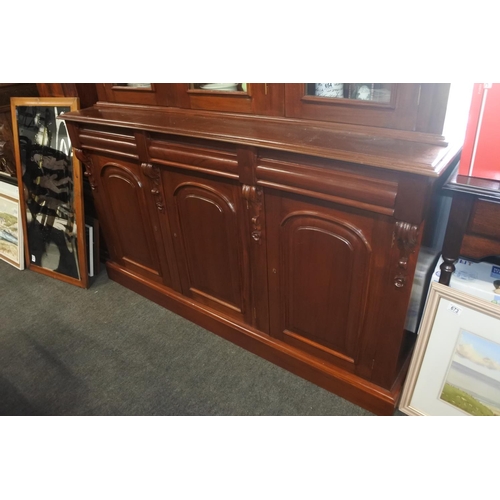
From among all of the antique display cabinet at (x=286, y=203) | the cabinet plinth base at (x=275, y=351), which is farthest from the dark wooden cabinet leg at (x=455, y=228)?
the cabinet plinth base at (x=275, y=351)

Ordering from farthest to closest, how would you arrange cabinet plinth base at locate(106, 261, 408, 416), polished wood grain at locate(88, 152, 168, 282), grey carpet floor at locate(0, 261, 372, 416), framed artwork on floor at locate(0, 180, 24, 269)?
framed artwork on floor at locate(0, 180, 24, 269)
polished wood grain at locate(88, 152, 168, 282)
grey carpet floor at locate(0, 261, 372, 416)
cabinet plinth base at locate(106, 261, 408, 416)

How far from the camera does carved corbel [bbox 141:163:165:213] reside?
63.1 inches

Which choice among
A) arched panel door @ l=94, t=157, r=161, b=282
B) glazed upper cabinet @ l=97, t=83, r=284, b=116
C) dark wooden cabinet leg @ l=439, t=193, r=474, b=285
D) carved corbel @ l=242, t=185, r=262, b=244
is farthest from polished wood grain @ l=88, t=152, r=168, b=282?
dark wooden cabinet leg @ l=439, t=193, r=474, b=285

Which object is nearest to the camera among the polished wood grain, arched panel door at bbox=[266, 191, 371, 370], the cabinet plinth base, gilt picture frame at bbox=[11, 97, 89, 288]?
arched panel door at bbox=[266, 191, 371, 370]

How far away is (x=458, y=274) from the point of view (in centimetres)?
123

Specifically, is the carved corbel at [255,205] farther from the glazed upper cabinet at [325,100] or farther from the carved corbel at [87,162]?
the carved corbel at [87,162]

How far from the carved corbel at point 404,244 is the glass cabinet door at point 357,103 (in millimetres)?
298

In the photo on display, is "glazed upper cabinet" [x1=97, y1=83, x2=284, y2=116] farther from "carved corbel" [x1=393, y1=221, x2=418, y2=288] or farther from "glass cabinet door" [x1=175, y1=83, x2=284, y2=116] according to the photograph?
"carved corbel" [x1=393, y1=221, x2=418, y2=288]

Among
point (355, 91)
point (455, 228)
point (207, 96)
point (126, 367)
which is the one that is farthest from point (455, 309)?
point (126, 367)

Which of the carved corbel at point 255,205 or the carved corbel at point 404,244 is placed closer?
the carved corbel at point 404,244

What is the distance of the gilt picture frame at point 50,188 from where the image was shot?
208 cm

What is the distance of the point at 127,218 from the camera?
1930 mm

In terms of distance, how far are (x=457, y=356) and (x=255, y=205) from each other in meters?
0.84

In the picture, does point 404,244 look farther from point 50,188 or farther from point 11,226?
point 11,226
